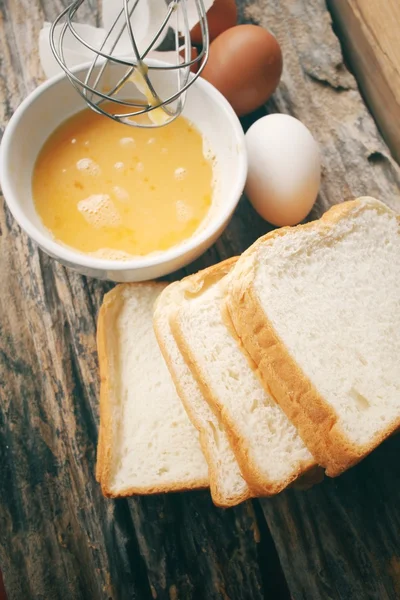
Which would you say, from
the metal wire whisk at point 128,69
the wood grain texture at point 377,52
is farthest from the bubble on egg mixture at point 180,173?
the wood grain texture at point 377,52

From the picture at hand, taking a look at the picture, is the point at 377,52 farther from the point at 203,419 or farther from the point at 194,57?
the point at 203,419

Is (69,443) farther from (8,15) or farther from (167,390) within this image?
(8,15)

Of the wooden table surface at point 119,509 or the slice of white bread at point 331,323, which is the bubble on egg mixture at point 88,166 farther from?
the slice of white bread at point 331,323

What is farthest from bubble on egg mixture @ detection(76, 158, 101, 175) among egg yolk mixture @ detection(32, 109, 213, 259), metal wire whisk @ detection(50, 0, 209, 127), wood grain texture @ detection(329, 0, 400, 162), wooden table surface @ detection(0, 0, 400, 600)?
wood grain texture @ detection(329, 0, 400, 162)

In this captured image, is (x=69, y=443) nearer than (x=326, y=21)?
Yes

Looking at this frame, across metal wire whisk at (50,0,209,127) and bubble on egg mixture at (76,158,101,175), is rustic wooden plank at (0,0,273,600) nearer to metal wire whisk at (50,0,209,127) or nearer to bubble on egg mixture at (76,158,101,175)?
bubble on egg mixture at (76,158,101,175)

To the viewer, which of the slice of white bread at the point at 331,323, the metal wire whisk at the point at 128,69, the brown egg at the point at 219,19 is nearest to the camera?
the slice of white bread at the point at 331,323

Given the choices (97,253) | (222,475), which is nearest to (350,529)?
(222,475)
